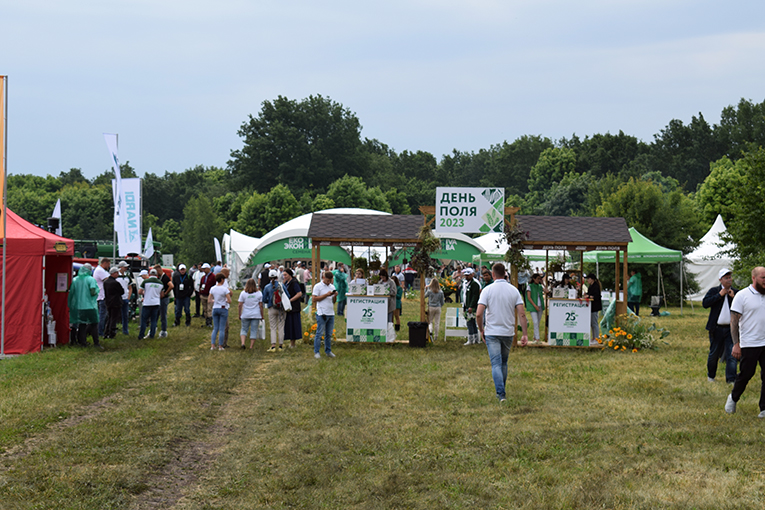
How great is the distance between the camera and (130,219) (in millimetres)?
21656

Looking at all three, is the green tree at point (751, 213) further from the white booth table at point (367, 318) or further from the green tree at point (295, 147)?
the green tree at point (295, 147)

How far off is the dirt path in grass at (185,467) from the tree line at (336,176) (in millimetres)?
45178

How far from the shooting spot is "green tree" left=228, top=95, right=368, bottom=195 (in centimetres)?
7388

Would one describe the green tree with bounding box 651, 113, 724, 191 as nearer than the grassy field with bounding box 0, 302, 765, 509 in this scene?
No

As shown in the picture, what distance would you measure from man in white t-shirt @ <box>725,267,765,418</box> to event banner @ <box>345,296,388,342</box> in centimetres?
872

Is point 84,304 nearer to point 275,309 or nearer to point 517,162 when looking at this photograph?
point 275,309

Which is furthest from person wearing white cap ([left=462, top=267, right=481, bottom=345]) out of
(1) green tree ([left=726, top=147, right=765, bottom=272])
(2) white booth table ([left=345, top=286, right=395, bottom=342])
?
(1) green tree ([left=726, top=147, right=765, bottom=272])

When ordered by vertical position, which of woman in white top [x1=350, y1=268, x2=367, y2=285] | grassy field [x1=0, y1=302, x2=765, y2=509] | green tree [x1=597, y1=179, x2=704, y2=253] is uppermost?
green tree [x1=597, y1=179, x2=704, y2=253]

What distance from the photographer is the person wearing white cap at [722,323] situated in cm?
993

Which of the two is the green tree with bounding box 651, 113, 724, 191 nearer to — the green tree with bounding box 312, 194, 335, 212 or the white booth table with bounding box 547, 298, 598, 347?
the green tree with bounding box 312, 194, 335, 212

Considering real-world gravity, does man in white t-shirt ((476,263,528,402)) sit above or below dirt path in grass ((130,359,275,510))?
above

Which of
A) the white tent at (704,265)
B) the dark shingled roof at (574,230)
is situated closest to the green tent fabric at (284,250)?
the white tent at (704,265)

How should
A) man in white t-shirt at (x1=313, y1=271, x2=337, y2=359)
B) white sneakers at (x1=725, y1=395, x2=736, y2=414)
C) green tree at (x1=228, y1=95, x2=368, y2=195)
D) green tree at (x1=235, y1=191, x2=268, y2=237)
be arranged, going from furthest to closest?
green tree at (x1=228, y1=95, x2=368, y2=195) → green tree at (x1=235, y1=191, x2=268, y2=237) → man in white t-shirt at (x1=313, y1=271, x2=337, y2=359) → white sneakers at (x1=725, y1=395, x2=736, y2=414)

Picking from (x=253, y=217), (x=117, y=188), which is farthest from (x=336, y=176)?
(x=117, y=188)
